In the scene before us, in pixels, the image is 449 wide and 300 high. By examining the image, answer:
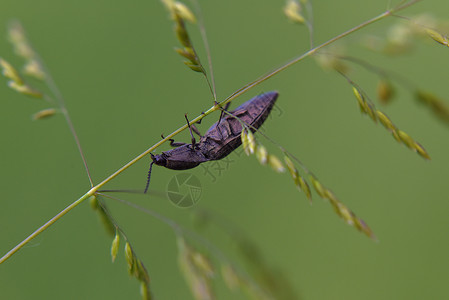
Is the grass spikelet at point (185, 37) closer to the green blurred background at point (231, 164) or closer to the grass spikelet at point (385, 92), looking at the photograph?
the grass spikelet at point (385, 92)

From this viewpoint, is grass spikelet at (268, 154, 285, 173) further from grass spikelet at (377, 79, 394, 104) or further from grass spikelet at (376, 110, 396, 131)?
grass spikelet at (377, 79, 394, 104)

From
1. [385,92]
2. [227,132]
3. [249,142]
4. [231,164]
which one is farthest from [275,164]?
[231,164]

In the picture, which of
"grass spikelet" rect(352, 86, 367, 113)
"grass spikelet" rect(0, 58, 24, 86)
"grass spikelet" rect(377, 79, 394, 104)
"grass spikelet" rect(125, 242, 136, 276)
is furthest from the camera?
"grass spikelet" rect(377, 79, 394, 104)

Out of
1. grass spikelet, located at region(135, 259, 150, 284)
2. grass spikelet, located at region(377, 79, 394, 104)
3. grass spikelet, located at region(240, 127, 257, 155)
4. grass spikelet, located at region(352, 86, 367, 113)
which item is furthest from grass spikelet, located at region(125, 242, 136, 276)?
grass spikelet, located at region(377, 79, 394, 104)

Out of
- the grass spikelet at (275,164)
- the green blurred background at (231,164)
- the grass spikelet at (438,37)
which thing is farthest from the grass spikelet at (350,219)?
the green blurred background at (231,164)

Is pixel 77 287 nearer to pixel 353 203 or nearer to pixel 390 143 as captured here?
pixel 353 203
